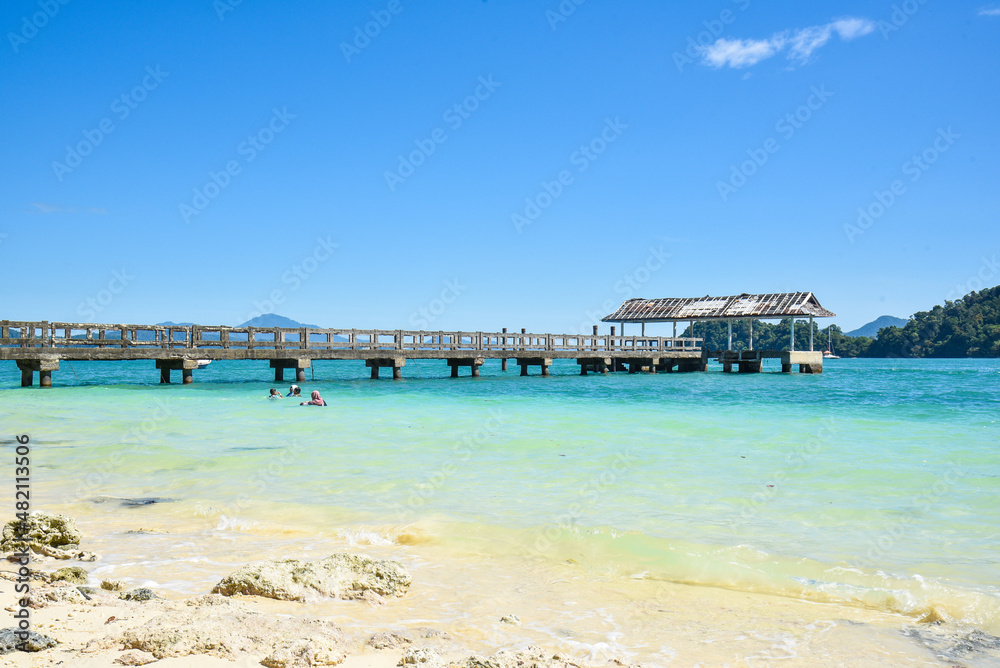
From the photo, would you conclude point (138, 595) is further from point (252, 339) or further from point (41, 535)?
point (252, 339)

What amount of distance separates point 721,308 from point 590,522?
45.8m

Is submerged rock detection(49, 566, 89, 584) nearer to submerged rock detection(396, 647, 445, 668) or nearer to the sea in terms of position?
the sea

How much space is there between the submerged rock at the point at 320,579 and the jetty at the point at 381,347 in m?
25.2

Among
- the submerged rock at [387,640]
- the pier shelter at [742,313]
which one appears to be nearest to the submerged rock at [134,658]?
the submerged rock at [387,640]

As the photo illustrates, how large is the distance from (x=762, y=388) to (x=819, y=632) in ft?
113

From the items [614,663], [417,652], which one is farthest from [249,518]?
[614,663]

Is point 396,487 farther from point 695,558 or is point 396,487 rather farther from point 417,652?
point 417,652

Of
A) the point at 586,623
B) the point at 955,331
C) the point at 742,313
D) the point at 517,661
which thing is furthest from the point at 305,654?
the point at 955,331

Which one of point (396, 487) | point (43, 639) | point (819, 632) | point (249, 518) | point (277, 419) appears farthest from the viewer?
point (277, 419)

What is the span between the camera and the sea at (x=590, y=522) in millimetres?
4629

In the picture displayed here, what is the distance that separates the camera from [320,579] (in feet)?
16.5

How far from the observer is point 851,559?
627 cm

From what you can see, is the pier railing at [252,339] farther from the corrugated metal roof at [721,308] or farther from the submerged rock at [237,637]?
the submerged rock at [237,637]

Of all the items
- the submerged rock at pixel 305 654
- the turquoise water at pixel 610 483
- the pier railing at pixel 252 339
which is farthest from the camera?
the pier railing at pixel 252 339
